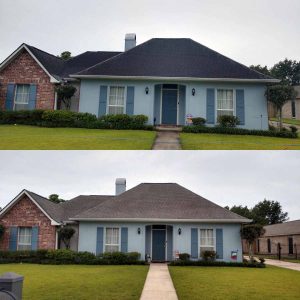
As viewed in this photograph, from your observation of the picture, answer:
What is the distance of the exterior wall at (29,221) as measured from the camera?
19891 millimetres

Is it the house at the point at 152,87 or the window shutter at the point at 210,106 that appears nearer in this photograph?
the window shutter at the point at 210,106

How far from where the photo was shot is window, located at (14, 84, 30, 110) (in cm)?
1977

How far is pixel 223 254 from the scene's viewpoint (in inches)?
766

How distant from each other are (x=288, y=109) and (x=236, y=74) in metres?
24.2

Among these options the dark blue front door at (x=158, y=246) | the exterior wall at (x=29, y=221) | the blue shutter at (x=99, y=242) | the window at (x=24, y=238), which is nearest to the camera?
the blue shutter at (x=99, y=242)

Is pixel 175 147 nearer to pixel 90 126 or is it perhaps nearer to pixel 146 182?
pixel 90 126

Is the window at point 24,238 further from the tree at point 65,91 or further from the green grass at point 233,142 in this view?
the green grass at point 233,142

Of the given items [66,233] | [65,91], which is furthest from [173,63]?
[66,233]

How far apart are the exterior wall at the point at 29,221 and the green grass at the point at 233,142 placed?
7.77 metres

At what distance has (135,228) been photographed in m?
19.8

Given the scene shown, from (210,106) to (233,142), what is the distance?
4.17m

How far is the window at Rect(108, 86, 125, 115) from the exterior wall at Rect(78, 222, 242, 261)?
497 cm

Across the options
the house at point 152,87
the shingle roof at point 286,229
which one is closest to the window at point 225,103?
the house at point 152,87

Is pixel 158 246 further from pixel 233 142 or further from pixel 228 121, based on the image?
pixel 233 142
